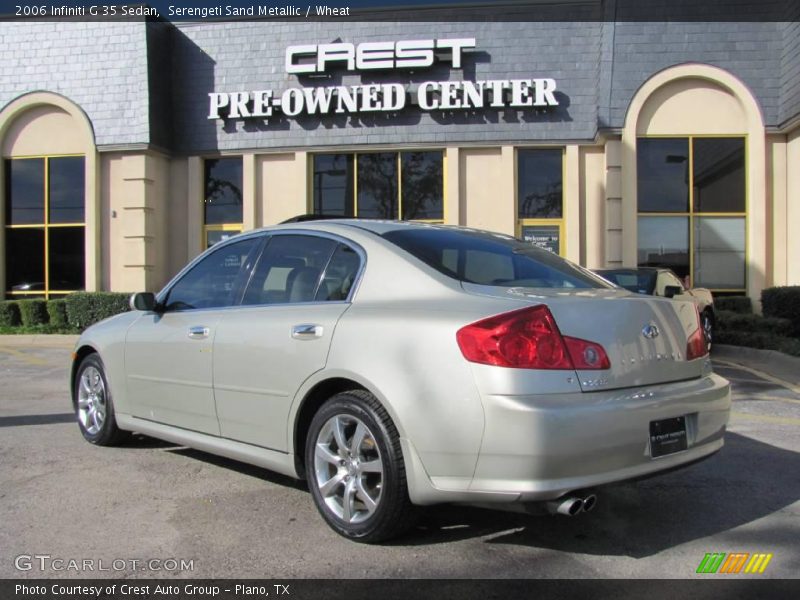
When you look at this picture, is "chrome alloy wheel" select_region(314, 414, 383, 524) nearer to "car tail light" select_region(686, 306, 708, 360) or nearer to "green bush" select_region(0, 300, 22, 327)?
"car tail light" select_region(686, 306, 708, 360)

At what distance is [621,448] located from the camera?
3.16 metres

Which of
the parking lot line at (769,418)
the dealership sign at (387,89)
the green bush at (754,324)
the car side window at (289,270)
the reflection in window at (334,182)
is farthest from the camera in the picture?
the reflection in window at (334,182)

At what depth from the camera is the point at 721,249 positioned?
15352 mm

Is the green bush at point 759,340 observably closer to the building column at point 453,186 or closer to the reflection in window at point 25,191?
the building column at point 453,186

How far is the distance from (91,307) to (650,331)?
46.8ft

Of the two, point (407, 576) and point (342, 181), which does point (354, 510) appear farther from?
point (342, 181)

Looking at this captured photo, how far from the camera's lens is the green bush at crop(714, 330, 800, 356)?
1057 cm

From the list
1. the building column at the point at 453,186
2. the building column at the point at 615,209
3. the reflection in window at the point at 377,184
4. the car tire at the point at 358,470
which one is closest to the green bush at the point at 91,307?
the reflection in window at the point at 377,184

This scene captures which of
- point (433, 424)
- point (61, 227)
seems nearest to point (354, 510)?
point (433, 424)

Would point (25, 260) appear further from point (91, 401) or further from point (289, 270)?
point (289, 270)

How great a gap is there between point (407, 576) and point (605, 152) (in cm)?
1376

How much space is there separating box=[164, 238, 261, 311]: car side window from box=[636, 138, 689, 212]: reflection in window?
41.0 feet

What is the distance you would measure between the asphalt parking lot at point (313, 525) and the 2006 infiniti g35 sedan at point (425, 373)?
11.3 inches

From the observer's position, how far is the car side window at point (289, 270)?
4.12 metres
